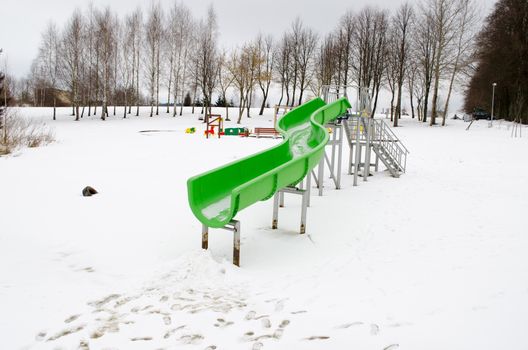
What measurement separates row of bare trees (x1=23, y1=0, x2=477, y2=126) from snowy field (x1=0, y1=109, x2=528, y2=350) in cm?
2761

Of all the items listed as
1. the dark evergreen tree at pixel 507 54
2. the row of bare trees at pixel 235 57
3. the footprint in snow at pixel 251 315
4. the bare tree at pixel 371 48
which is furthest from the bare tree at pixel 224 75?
the footprint in snow at pixel 251 315

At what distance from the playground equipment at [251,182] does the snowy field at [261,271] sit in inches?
21.6

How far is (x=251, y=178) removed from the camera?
7.74 metres

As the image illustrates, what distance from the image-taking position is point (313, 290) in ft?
15.9

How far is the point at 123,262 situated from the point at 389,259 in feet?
12.7

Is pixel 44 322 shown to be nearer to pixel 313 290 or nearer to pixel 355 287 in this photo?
pixel 313 290

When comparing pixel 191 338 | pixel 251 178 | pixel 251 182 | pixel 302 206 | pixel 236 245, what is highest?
pixel 251 182

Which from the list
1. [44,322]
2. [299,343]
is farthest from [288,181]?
[44,322]

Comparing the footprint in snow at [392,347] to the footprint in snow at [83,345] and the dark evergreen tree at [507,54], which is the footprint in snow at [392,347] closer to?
the footprint in snow at [83,345]

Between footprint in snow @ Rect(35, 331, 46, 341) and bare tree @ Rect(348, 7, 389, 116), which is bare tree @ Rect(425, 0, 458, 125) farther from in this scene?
footprint in snow @ Rect(35, 331, 46, 341)

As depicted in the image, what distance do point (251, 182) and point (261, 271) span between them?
1252mm

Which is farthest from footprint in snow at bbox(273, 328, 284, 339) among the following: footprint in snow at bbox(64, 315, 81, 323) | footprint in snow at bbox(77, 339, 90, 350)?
footprint in snow at bbox(64, 315, 81, 323)

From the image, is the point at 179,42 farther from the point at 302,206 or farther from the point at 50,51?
the point at 302,206

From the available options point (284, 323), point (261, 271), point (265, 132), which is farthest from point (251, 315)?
point (265, 132)
